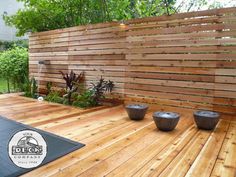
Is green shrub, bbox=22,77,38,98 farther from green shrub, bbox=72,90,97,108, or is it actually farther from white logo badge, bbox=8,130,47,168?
white logo badge, bbox=8,130,47,168

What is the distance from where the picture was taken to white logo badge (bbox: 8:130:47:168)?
1810 mm

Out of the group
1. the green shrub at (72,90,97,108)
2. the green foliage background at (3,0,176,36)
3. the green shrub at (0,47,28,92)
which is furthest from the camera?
the green shrub at (0,47,28,92)

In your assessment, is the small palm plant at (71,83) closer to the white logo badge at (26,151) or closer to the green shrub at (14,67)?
the green shrub at (14,67)

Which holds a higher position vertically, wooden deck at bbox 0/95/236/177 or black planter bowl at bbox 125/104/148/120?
black planter bowl at bbox 125/104/148/120

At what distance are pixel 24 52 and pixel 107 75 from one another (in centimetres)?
368

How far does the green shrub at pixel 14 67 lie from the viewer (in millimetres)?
6344

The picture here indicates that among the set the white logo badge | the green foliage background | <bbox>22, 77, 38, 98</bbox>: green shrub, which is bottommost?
the white logo badge

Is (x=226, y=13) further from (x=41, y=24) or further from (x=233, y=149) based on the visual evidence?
(x=41, y=24)

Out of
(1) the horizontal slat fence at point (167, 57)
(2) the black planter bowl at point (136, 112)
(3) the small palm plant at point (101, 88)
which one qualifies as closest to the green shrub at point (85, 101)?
(3) the small palm plant at point (101, 88)

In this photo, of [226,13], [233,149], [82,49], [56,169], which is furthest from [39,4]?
[233,149]

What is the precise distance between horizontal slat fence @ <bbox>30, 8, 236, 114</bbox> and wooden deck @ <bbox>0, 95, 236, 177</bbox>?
1.70ft

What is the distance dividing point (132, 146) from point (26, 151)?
1102 millimetres

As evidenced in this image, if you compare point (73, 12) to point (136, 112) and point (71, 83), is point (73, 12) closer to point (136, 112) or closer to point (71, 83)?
point (71, 83)

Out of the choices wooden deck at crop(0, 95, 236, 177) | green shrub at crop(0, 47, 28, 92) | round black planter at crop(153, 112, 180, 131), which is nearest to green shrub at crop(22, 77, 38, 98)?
green shrub at crop(0, 47, 28, 92)
